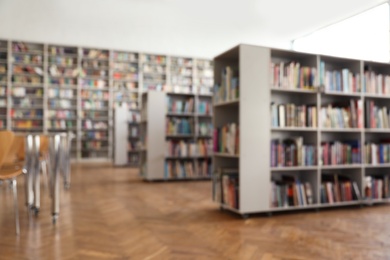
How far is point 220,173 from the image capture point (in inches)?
146

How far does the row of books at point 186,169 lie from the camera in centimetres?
620

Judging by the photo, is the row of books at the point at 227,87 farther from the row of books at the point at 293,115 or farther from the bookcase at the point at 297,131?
the row of books at the point at 293,115

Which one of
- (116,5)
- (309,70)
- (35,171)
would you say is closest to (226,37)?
(116,5)

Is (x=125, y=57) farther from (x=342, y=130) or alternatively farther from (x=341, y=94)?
(x=342, y=130)

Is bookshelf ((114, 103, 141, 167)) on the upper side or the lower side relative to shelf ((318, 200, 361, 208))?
upper

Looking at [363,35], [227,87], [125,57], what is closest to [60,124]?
[125,57]

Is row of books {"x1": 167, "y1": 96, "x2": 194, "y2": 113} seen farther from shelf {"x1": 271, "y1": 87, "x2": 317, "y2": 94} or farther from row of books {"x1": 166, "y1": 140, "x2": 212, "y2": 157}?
shelf {"x1": 271, "y1": 87, "x2": 317, "y2": 94}

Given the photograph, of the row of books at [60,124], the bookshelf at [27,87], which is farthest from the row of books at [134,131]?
the bookshelf at [27,87]

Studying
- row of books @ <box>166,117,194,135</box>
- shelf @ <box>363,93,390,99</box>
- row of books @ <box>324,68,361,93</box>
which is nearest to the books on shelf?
row of books @ <box>324,68,361,93</box>

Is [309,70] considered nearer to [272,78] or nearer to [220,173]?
[272,78]

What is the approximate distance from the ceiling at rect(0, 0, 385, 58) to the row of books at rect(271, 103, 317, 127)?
5.61 metres

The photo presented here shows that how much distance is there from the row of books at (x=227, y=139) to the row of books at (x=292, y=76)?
1.93 ft

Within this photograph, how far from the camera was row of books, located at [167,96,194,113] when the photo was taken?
632 cm

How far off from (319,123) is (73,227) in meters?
2.57
